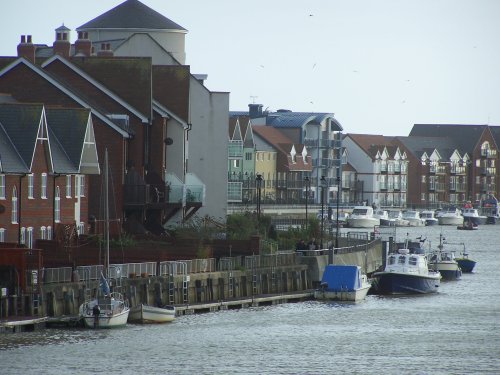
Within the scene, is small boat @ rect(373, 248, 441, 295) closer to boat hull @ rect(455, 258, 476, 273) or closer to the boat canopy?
Answer: the boat canopy

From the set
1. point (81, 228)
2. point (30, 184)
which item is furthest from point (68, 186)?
point (30, 184)

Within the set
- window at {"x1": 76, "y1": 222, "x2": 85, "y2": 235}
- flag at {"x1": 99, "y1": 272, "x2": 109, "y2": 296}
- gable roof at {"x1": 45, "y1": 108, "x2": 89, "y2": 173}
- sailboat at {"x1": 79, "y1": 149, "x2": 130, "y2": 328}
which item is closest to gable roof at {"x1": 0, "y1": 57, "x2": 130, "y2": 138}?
gable roof at {"x1": 45, "y1": 108, "x2": 89, "y2": 173}

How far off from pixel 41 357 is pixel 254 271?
27638mm

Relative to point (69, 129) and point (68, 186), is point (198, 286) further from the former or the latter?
point (69, 129)

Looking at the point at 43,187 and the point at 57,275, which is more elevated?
the point at 43,187

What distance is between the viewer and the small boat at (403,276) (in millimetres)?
103000

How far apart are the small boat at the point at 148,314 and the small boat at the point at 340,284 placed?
18.7 metres

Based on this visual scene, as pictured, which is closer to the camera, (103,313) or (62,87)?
(103,313)

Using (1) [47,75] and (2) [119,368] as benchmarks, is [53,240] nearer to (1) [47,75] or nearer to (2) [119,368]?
(1) [47,75]

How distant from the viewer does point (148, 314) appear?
7750 centimetres

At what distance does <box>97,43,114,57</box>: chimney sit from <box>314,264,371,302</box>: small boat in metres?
27.2

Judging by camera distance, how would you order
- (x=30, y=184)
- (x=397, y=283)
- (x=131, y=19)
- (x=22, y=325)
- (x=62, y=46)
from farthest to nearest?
(x=131, y=19)
(x=62, y=46)
(x=397, y=283)
(x=30, y=184)
(x=22, y=325)

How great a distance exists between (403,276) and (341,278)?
26.5 ft

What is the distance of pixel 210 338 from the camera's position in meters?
74.7
